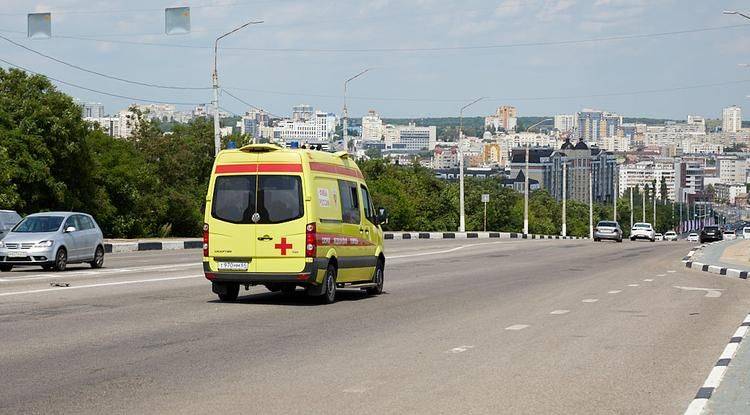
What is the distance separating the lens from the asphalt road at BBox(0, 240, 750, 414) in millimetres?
10422

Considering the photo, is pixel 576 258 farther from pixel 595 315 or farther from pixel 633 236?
pixel 633 236

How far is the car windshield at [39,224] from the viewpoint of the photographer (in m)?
30.2

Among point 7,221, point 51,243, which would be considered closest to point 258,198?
point 51,243

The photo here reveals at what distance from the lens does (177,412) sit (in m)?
9.65

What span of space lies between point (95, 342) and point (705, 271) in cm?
2605

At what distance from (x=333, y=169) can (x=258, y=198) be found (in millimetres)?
1788

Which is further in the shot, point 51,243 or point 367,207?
point 51,243

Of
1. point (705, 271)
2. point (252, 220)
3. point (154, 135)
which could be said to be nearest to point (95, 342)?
point (252, 220)

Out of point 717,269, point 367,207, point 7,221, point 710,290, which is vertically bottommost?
point 717,269

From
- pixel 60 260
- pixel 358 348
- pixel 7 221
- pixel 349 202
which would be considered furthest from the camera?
pixel 7 221

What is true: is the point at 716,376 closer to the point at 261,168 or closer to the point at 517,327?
the point at 517,327

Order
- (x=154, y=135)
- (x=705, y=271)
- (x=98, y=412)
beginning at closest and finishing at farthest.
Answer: (x=98, y=412) < (x=705, y=271) < (x=154, y=135)

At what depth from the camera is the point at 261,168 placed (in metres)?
20.2

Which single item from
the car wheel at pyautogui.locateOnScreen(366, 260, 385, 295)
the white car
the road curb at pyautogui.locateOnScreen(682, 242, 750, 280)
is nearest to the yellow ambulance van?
the car wheel at pyautogui.locateOnScreen(366, 260, 385, 295)
